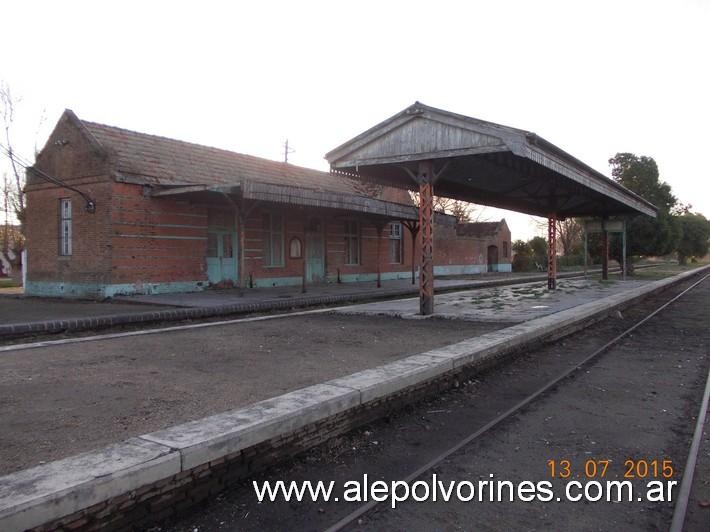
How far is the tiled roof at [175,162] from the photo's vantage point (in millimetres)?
16859

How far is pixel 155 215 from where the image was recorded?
17234 millimetres

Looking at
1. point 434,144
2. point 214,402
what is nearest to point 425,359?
point 214,402

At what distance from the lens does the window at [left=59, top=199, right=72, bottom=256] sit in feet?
57.7

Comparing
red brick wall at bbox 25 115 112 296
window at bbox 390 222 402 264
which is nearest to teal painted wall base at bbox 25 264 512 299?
red brick wall at bbox 25 115 112 296

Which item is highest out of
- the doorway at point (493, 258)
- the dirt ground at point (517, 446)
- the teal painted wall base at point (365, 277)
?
the doorway at point (493, 258)

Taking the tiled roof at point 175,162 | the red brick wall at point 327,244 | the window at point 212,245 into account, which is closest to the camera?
the tiled roof at point 175,162

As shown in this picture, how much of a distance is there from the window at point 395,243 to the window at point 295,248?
26.8ft

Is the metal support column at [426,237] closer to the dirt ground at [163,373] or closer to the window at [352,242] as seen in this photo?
the dirt ground at [163,373]

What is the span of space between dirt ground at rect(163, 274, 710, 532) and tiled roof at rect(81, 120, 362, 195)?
10383mm

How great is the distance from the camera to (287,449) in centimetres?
421

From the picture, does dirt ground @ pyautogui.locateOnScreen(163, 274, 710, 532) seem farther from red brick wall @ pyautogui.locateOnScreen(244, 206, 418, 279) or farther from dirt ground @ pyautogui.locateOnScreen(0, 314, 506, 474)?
red brick wall @ pyautogui.locateOnScreen(244, 206, 418, 279)

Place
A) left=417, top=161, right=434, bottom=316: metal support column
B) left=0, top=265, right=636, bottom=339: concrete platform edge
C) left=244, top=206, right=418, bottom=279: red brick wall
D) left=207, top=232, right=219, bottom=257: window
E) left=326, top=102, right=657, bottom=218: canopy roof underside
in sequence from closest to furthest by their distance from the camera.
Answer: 1. left=0, top=265, right=636, bottom=339: concrete platform edge
2. left=326, top=102, right=657, bottom=218: canopy roof underside
3. left=417, top=161, right=434, bottom=316: metal support column
4. left=207, top=232, right=219, bottom=257: window
5. left=244, top=206, right=418, bottom=279: red brick wall

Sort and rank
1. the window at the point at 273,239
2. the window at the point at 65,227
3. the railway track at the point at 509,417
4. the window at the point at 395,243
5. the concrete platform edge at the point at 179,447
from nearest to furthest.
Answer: the concrete platform edge at the point at 179,447 → the railway track at the point at 509,417 → the window at the point at 65,227 → the window at the point at 273,239 → the window at the point at 395,243

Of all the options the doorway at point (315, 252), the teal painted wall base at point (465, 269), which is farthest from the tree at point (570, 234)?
the doorway at point (315, 252)
